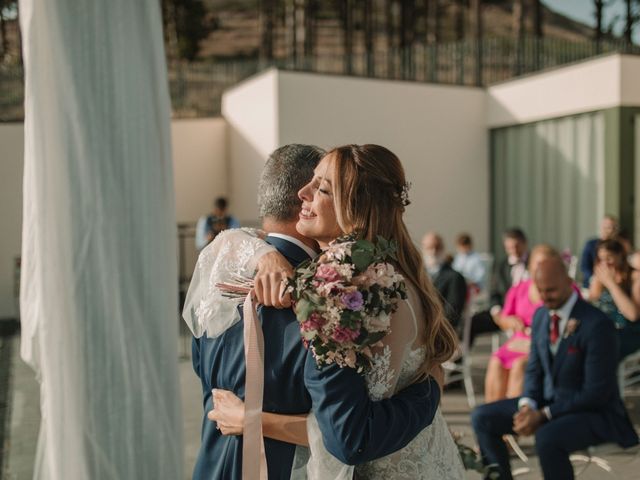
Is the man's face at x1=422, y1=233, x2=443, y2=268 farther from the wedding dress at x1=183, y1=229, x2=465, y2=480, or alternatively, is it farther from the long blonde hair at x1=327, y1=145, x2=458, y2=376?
the long blonde hair at x1=327, y1=145, x2=458, y2=376

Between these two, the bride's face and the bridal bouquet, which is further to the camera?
the bride's face

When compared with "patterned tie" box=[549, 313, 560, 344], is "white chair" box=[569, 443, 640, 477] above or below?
below

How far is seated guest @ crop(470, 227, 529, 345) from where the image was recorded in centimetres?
681

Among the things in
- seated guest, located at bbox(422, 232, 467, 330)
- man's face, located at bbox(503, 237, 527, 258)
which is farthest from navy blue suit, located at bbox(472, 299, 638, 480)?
man's face, located at bbox(503, 237, 527, 258)

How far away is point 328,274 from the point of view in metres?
1.70

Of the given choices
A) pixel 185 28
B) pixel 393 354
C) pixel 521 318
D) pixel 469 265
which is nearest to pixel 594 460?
pixel 521 318

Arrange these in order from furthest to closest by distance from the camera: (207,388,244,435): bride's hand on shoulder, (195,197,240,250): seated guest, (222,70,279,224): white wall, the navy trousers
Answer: (222,70,279,224): white wall < (195,197,240,250): seated guest < the navy trousers < (207,388,244,435): bride's hand on shoulder

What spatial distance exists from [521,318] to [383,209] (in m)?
4.03

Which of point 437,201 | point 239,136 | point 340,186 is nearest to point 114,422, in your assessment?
point 340,186

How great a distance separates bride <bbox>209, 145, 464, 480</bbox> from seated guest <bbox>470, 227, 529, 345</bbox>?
4193 mm

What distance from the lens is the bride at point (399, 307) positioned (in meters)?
1.83

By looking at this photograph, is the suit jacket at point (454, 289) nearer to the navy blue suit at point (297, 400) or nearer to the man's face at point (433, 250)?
the man's face at point (433, 250)

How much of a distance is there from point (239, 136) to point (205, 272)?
12.2m

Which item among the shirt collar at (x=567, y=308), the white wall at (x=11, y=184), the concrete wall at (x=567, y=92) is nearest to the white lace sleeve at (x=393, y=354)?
the white wall at (x=11, y=184)
